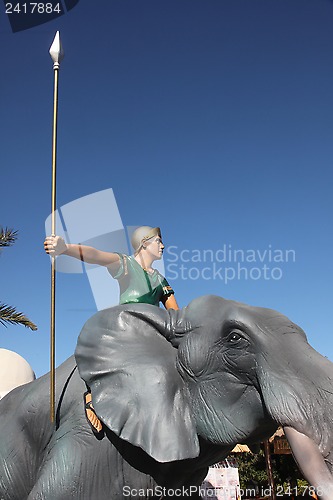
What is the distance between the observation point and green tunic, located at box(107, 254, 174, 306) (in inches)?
141

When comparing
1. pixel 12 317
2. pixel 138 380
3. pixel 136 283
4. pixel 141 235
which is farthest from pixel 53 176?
pixel 12 317

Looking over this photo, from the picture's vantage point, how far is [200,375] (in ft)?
8.96

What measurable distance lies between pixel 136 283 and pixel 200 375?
1.07m

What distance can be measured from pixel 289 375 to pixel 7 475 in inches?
77.3

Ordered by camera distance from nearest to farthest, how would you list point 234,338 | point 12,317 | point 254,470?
point 234,338, point 12,317, point 254,470

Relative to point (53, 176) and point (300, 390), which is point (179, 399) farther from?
point (53, 176)

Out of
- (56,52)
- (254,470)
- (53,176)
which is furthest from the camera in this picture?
(254,470)

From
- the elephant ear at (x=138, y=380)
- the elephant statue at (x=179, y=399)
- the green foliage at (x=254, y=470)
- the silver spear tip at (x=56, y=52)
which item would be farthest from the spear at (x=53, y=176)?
the green foliage at (x=254, y=470)

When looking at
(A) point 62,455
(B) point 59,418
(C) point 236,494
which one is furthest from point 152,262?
(C) point 236,494

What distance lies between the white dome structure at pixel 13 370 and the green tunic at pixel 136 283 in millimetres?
11001

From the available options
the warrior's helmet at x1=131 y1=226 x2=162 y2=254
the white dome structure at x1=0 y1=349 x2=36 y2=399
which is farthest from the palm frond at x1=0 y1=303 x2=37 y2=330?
the warrior's helmet at x1=131 y1=226 x2=162 y2=254

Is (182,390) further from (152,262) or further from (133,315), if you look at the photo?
(152,262)

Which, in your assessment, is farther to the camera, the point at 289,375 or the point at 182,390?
the point at 182,390

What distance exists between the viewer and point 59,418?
3.27m
